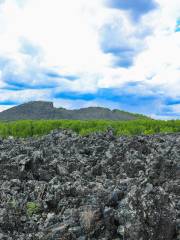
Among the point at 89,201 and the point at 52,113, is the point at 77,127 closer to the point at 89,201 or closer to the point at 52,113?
the point at 89,201

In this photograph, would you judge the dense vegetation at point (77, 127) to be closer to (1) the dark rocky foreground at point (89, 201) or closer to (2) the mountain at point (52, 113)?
(1) the dark rocky foreground at point (89, 201)

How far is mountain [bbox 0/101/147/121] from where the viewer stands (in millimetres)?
63344

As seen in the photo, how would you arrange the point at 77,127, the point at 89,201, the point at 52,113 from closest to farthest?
the point at 89,201 < the point at 77,127 < the point at 52,113

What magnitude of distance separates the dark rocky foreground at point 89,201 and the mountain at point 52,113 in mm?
50674

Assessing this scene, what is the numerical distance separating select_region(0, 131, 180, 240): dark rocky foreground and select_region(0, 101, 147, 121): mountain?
166 ft

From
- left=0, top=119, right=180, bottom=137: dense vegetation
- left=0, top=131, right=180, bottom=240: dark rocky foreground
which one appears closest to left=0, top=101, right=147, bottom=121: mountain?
left=0, top=119, right=180, bottom=137: dense vegetation

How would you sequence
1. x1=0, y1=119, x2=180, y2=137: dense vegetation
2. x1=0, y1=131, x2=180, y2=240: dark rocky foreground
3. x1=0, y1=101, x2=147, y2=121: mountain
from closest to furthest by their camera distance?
x1=0, y1=131, x2=180, y2=240: dark rocky foreground < x1=0, y1=119, x2=180, y2=137: dense vegetation < x1=0, y1=101, x2=147, y2=121: mountain

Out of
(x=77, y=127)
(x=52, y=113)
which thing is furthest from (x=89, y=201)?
(x=52, y=113)

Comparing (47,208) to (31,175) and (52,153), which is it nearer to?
(31,175)

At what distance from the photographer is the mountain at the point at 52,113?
208 feet

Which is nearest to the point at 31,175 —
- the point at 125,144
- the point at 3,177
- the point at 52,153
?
the point at 3,177

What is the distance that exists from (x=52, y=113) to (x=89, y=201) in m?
58.0

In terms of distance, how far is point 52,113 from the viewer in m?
64.9

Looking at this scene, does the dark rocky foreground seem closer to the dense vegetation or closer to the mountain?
the dense vegetation
